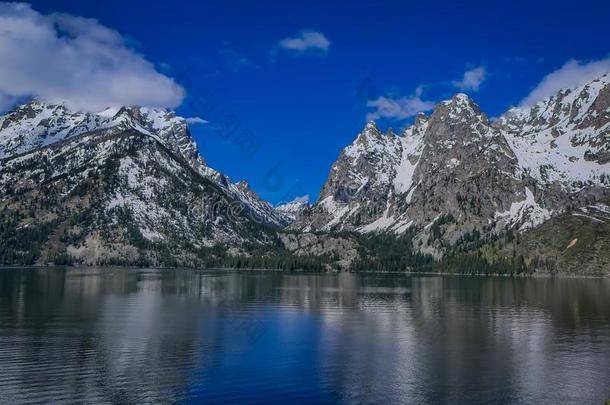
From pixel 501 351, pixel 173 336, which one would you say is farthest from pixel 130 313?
pixel 501 351

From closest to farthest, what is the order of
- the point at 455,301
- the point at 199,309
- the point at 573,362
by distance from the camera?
1. the point at 573,362
2. the point at 199,309
3. the point at 455,301

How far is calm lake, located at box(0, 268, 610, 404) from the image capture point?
→ 6388 centimetres

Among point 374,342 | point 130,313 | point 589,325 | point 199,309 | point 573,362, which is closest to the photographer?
point 573,362

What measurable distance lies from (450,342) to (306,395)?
42229 mm

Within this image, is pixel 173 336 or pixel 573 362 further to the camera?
pixel 173 336

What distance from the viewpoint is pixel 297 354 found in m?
85.5

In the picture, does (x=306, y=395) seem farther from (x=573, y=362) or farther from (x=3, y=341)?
(x=3, y=341)

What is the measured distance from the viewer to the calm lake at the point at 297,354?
63.9 m

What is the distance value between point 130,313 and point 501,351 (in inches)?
3053

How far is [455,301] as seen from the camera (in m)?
182

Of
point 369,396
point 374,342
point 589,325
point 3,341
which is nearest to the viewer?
point 369,396

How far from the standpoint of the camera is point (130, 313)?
132 metres

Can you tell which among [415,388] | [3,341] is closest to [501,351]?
[415,388]

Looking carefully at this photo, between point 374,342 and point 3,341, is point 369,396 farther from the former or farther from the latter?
point 3,341
